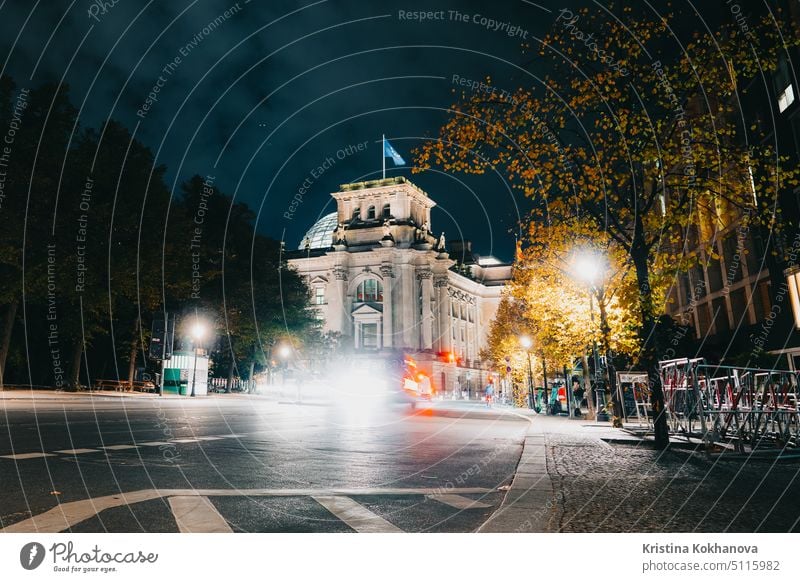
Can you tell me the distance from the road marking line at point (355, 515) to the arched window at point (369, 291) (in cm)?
8070

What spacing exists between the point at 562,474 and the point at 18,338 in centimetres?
4807

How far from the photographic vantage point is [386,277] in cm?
8500

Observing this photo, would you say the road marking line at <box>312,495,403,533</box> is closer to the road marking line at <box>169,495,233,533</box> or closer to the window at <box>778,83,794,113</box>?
the road marking line at <box>169,495,233,533</box>

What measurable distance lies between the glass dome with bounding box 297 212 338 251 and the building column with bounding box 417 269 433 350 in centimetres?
1989

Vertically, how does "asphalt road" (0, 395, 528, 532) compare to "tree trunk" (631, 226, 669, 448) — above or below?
below

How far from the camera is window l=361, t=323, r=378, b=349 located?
8481 centimetres

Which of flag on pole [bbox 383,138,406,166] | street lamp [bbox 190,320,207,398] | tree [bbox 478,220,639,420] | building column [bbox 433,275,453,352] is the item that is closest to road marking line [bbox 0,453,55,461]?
tree [bbox 478,220,639,420]

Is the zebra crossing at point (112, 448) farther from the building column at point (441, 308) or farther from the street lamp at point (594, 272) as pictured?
the building column at point (441, 308)

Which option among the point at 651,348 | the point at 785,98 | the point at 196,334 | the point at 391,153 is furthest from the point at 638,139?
the point at 391,153

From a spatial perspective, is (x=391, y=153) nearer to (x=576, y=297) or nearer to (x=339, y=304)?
(x=339, y=304)

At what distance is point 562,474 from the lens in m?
7.82

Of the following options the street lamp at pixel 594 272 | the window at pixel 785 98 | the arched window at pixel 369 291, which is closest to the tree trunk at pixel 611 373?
the street lamp at pixel 594 272
